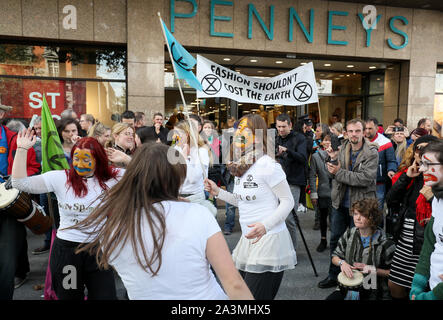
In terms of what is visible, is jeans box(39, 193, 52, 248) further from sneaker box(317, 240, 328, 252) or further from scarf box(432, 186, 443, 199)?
scarf box(432, 186, 443, 199)

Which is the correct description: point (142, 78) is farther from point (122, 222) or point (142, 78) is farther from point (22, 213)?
point (122, 222)

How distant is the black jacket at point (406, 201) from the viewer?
2.90 m

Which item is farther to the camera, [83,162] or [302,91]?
[302,91]

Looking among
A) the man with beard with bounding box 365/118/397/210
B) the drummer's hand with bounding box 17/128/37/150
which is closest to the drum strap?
the drummer's hand with bounding box 17/128/37/150

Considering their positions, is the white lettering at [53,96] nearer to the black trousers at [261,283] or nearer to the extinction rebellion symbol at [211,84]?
the extinction rebellion symbol at [211,84]

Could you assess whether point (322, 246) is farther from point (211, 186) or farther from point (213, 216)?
point (213, 216)

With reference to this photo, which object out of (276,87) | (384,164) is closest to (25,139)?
(276,87)

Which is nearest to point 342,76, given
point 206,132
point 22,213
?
point 206,132

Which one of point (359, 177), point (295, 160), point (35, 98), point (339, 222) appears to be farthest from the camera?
point (35, 98)

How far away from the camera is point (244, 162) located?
281cm

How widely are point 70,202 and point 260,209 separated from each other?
1500mm

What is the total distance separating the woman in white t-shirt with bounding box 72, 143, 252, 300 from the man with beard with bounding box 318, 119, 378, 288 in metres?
2.90

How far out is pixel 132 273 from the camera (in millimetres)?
1496

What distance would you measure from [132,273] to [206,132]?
5.38 m
